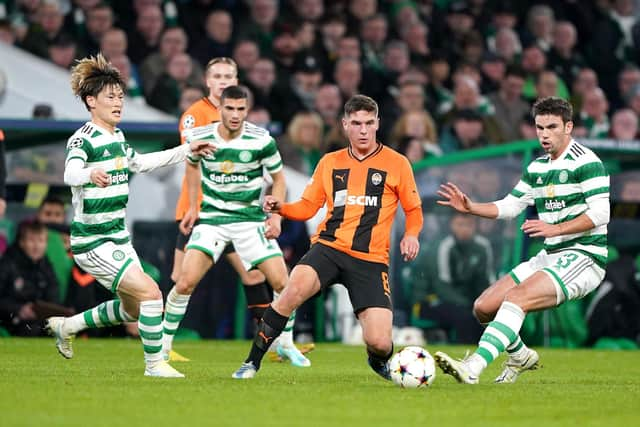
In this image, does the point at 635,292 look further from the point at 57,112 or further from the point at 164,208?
the point at 57,112

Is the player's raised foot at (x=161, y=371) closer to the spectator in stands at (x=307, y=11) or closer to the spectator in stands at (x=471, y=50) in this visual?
the spectator in stands at (x=307, y=11)

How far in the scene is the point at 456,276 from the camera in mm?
15766

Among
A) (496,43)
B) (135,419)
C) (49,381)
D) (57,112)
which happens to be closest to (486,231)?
(57,112)

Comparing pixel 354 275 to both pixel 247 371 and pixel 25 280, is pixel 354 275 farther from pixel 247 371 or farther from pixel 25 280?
pixel 25 280

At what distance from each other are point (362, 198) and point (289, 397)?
168 centimetres

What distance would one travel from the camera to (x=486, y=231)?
15.9 meters

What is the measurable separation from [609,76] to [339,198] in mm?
13758

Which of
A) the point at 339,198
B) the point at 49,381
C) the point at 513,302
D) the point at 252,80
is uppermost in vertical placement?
the point at 252,80

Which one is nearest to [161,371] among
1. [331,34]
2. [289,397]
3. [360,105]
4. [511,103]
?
[289,397]

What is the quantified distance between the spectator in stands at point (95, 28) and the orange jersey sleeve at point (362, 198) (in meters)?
8.13

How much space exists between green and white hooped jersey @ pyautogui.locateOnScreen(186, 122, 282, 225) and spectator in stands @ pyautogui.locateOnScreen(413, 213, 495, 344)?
4.94 meters

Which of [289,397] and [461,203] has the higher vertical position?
[461,203]

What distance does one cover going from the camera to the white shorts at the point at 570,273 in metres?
9.23

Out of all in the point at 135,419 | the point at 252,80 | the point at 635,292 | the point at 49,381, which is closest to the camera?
the point at 135,419
